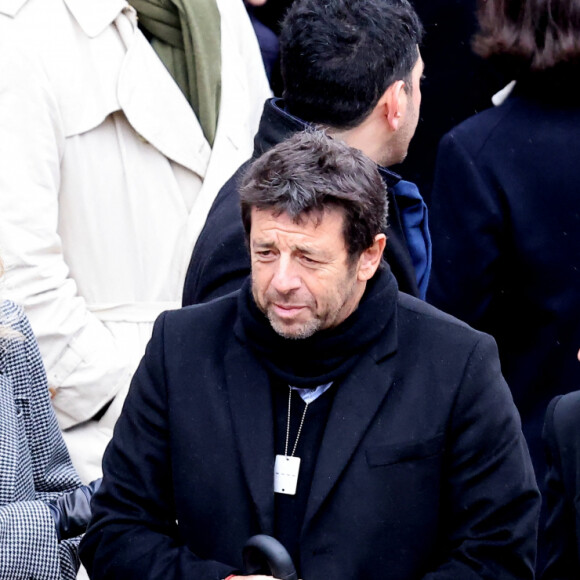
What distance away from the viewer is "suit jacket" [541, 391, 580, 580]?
308 cm

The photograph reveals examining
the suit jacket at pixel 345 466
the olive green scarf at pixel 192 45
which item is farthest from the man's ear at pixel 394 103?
the olive green scarf at pixel 192 45

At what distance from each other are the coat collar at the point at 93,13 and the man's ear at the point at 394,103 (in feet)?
3.40

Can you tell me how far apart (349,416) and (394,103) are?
1.00m

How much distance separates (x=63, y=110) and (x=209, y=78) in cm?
52

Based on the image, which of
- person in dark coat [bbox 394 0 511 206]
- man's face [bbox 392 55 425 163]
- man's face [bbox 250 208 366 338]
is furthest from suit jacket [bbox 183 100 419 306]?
person in dark coat [bbox 394 0 511 206]

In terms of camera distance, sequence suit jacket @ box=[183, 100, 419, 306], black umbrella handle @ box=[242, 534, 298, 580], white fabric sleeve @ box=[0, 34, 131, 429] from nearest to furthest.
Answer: black umbrella handle @ box=[242, 534, 298, 580] → suit jacket @ box=[183, 100, 419, 306] → white fabric sleeve @ box=[0, 34, 131, 429]

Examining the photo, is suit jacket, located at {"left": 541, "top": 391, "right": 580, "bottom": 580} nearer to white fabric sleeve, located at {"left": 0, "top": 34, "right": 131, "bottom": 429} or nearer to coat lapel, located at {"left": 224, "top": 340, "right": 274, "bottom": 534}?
coat lapel, located at {"left": 224, "top": 340, "right": 274, "bottom": 534}

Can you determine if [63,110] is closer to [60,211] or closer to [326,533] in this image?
[60,211]

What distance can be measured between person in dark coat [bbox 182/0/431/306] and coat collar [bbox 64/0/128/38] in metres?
0.73

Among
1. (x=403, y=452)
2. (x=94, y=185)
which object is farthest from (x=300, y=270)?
(x=94, y=185)

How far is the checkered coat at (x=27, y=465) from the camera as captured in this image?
3.36 metres

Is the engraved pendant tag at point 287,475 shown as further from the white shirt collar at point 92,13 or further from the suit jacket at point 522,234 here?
the white shirt collar at point 92,13

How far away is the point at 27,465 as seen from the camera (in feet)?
11.6

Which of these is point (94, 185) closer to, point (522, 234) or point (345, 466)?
point (522, 234)
